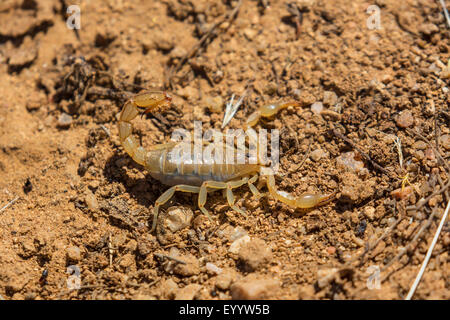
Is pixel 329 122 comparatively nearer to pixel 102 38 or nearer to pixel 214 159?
pixel 214 159

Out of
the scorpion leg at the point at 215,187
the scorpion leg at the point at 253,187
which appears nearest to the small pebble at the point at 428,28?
the scorpion leg at the point at 253,187

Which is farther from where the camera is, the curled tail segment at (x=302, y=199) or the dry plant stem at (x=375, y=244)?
the curled tail segment at (x=302, y=199)

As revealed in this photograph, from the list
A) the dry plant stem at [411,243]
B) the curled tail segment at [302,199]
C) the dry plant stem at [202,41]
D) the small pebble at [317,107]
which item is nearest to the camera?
the dry plant stem at [411,243]

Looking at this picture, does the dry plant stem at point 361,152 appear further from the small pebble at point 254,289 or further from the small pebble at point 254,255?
the small pebble at point 254,289

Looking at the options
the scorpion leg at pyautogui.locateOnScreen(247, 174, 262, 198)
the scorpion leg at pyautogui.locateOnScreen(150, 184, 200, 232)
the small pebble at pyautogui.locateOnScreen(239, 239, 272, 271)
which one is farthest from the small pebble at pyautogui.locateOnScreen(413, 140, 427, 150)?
the scorpion leg at pyautogui.locateOnScreen(150, 184, 200, 232)
